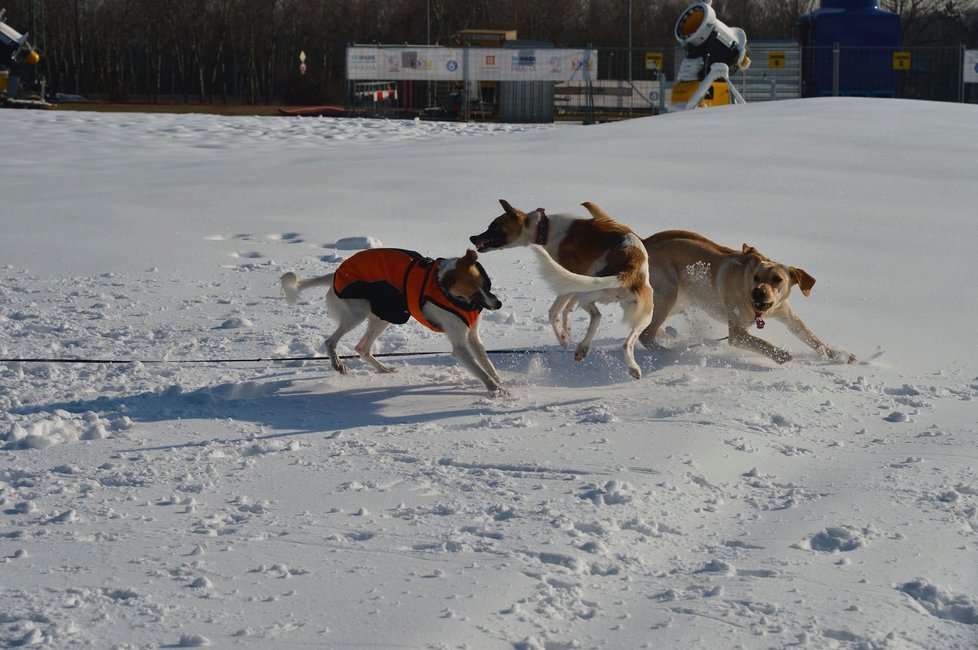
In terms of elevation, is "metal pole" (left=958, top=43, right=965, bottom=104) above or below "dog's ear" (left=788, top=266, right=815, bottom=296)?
above

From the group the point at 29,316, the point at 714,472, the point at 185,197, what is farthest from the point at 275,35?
the point at 714,472

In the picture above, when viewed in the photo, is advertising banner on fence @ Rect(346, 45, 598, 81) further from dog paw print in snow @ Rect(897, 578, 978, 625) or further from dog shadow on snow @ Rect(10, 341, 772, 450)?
dog paw print in snow @ Rect(897, 578, 978, 625)

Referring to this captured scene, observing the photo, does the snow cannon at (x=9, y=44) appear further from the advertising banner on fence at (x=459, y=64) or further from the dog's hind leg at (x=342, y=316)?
the dog's hind leg at (x=342, y=316)

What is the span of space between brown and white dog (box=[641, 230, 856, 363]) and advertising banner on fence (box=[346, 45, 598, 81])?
21758mm

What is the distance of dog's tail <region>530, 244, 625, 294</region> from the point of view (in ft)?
18.1

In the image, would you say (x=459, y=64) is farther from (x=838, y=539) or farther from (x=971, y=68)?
(x=838, y=539)

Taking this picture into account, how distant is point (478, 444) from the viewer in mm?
4668

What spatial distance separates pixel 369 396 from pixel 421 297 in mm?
550

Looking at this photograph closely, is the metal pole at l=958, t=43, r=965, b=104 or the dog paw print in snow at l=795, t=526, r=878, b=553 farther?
the metal pole at l=958, t=43, r=965, b=104

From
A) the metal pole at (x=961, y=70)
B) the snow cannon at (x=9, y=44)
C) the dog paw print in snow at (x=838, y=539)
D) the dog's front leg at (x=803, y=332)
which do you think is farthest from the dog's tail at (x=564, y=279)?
the snow cannon at (x=9, y=44)

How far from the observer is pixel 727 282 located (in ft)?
20.7

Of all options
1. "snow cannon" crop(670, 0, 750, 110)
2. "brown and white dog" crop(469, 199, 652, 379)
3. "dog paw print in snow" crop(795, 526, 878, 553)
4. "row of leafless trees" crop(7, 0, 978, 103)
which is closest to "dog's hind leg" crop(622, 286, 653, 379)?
"brown and white dog" crop(469, 199, 652, 379)

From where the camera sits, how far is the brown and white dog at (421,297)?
212 inches

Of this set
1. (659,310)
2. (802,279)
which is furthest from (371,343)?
(802,279)
